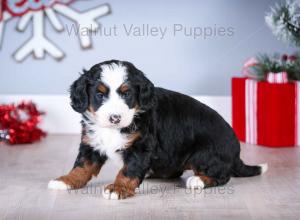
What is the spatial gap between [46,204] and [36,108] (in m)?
2.15

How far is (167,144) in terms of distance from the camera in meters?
3.11

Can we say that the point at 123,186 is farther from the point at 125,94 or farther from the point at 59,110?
the point at 59,110

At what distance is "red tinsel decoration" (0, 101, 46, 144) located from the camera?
4.57 metres

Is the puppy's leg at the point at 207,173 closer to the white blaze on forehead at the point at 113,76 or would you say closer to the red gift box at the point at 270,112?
the white blaze on forehead at the point at 113,76

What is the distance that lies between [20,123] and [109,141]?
1890mm

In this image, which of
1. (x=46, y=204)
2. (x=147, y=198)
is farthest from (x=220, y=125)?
(x=46, y=204)

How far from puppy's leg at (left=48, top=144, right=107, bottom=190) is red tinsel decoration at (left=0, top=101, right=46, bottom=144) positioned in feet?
5.02

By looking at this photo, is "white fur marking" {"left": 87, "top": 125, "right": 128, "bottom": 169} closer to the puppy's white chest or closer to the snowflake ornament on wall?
the puppy's white chest

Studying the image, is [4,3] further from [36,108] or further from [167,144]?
[167,144]

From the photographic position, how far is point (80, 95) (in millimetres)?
2910

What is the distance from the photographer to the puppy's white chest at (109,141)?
9.66 feet

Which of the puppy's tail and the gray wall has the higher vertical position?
the gray wall

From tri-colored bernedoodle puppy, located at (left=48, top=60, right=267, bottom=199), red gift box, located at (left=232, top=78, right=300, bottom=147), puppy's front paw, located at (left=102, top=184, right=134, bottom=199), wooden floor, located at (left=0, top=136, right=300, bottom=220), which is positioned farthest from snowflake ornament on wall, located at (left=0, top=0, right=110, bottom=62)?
puppy's front paw, located at (left=102, top=184, right=134, bottom=199)

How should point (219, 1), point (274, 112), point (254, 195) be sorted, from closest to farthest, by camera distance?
point (254, 195) → point (274, 112) → point (219, 1)
